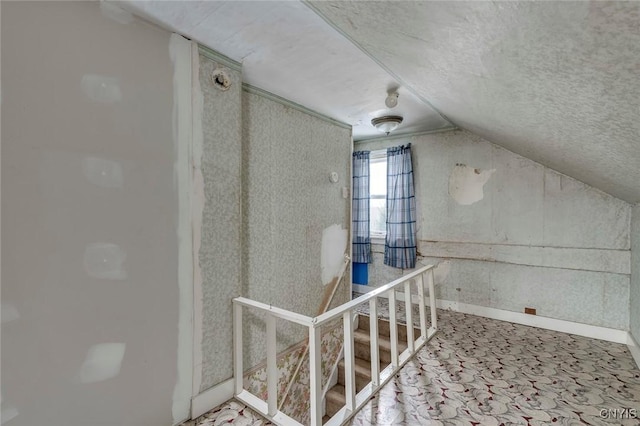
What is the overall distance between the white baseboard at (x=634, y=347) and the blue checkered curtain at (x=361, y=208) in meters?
2.47

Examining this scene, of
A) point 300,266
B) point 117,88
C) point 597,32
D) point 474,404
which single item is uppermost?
point 117,88

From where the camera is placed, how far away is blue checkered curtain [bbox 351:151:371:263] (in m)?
3.84

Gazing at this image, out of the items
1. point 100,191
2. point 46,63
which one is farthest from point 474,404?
point 46,63

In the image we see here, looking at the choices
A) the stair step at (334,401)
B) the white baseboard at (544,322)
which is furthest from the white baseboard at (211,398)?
the white baseboard at (544,322)

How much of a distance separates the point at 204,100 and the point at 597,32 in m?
1.70

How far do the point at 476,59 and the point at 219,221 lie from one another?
157 cm

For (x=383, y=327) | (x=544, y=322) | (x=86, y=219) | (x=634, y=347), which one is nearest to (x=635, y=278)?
(x=634, y=347)

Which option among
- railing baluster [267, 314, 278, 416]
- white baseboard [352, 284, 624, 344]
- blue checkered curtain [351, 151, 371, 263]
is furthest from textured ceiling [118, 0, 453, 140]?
white baseboard [352, 284, 624, 344]

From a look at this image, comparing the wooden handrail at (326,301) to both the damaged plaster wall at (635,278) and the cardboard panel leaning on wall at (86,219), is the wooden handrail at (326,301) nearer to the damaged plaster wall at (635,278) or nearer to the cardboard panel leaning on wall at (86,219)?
the cardboard panel leaning on wall at (86,219)

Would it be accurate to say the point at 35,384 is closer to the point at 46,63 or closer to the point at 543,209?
the point at 46,63

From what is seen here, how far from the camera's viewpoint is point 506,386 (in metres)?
1.84

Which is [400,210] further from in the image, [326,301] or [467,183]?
[326,301]

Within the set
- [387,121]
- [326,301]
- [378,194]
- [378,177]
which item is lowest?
[326,301]

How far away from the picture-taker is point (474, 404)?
1670 millimetres
